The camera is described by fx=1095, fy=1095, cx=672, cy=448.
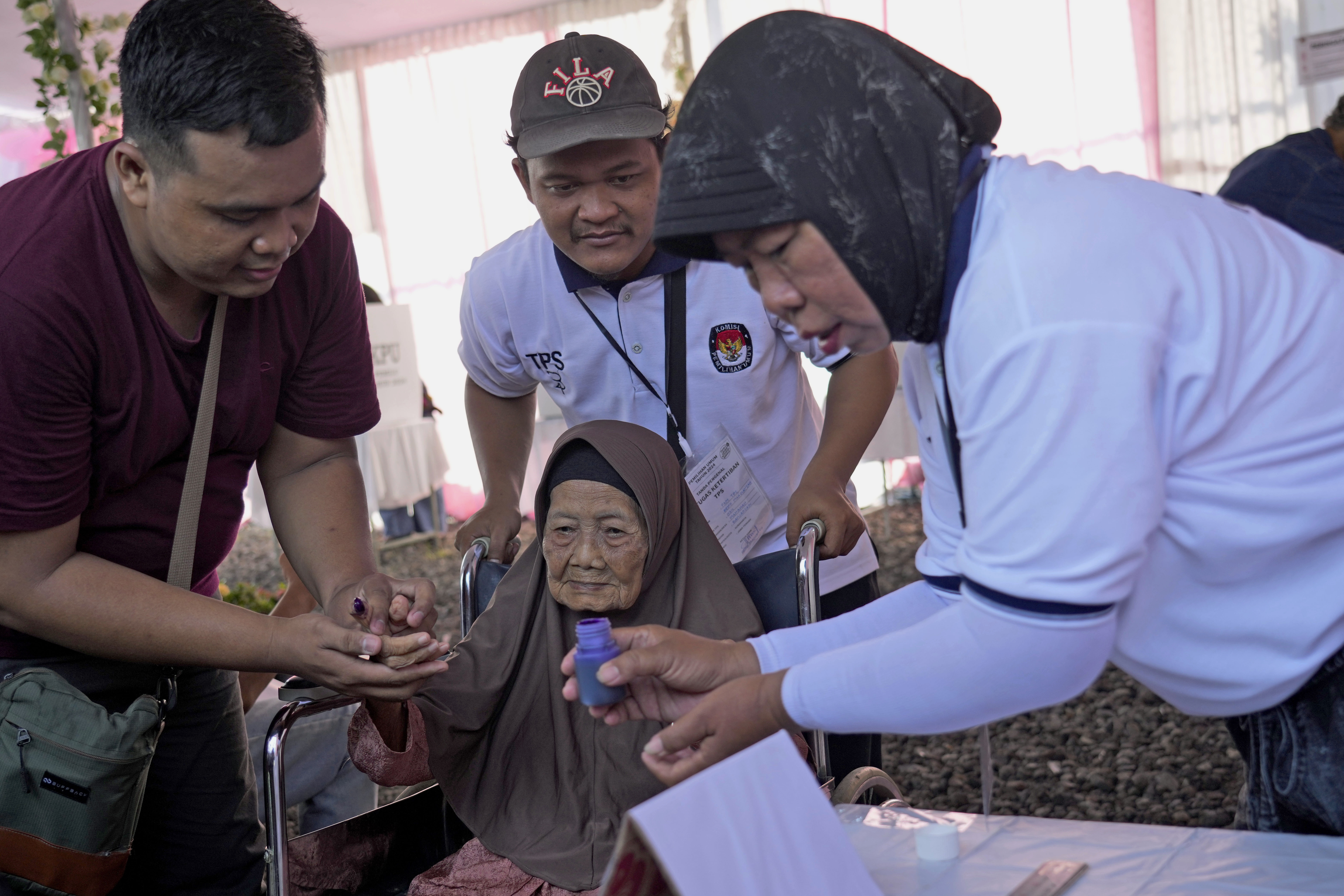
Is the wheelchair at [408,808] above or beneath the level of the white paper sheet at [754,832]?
beneath

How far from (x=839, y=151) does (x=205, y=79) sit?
3.13 ft

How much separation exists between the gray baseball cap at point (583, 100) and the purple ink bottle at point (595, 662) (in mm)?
998

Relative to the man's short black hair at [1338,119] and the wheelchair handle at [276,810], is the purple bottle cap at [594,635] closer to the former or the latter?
the wheelchair handle at [276,810]

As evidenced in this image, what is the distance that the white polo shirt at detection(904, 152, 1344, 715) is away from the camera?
36.1 inches

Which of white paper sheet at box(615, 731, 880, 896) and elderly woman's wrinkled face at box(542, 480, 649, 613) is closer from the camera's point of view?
white paper sheet at box(615, 731, 880, 896)

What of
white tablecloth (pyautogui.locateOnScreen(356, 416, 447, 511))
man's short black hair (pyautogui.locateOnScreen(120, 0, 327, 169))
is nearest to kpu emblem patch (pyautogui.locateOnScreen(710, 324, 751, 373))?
man's short black hair (pyautogui.locateOnScreen(120, 0, 327, 169))

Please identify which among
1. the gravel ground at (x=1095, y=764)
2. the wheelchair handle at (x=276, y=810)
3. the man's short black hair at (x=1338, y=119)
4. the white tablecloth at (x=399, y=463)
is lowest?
the gravel ground at (x=1095, y=764)

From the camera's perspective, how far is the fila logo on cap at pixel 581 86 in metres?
2.06

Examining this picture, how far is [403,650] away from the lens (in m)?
1.77

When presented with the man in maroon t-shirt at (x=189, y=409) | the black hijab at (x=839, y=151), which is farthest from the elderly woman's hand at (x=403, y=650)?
the black hijab at (x=839, y=151)

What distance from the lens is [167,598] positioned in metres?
1.71

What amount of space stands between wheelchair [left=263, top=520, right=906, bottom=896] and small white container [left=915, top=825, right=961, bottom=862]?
0.36m

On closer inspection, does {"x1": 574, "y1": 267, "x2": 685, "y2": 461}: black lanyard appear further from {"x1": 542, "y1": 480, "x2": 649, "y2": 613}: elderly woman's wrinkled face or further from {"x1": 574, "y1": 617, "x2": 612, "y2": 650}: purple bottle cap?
{"x1": 574, "y1": 617, "x2": 612, "y2": 650}: purple bottle cap

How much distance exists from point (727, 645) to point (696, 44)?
7.99 metres
